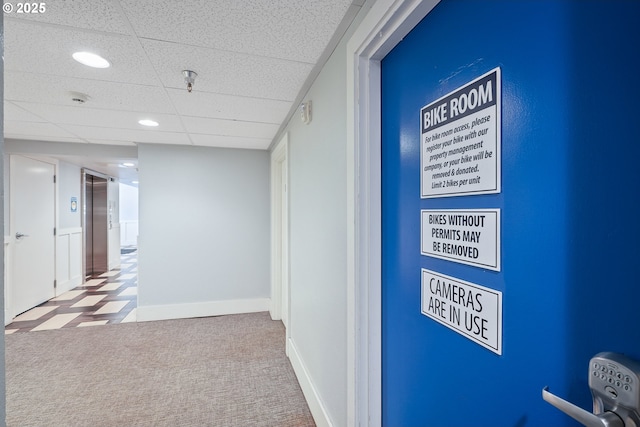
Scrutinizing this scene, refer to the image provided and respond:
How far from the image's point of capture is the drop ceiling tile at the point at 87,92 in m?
1.95

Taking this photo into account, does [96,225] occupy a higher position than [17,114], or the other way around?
[17,114]

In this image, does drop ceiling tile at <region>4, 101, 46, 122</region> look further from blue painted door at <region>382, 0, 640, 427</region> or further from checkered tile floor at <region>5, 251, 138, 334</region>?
blue painted door at <region>382, 0, 640, 427</region>

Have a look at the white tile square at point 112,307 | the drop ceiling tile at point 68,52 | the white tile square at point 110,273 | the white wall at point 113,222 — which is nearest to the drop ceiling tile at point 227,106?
the drop ceiling tile at point 68,52

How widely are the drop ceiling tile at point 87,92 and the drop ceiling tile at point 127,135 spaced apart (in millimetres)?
746

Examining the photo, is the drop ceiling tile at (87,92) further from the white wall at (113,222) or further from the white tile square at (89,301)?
the white wall at (113,222)

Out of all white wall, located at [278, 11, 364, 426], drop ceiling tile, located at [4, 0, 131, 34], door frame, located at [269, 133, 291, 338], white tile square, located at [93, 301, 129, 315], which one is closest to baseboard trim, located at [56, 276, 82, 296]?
white tile square, located at [93, 301, 129, 315]

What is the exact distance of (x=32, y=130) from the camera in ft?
10.5

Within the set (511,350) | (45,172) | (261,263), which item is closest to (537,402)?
(511,350)

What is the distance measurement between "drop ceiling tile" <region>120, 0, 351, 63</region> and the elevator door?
6.21 metres

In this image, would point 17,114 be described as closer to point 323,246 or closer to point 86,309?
point 86,309

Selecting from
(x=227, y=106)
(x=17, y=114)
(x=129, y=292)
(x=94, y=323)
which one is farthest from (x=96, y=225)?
(x=227, y=106)

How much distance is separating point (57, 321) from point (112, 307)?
2.09 feet

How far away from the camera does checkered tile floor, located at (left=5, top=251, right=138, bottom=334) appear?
3.57 metres

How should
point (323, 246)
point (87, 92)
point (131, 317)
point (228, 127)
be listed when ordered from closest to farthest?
point (323, 246) < point (87, 92) < point (228, 127) < point (131, 317)
